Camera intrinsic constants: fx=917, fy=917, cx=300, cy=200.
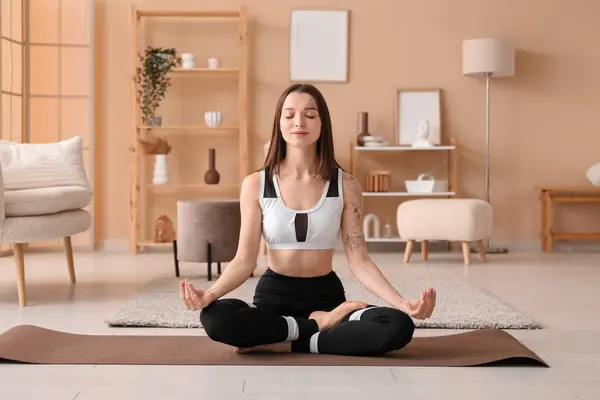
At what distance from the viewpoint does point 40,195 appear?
12.8ft

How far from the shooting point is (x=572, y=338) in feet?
9.86

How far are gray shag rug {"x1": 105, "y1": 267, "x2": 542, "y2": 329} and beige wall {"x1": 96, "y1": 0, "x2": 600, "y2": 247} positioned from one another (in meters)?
2.04

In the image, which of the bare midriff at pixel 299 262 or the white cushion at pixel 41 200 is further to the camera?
the white cushion at pixel 41 200

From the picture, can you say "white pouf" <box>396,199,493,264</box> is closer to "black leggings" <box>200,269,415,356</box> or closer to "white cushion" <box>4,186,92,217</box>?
"white cushion" <box>4,186,92,217</box>

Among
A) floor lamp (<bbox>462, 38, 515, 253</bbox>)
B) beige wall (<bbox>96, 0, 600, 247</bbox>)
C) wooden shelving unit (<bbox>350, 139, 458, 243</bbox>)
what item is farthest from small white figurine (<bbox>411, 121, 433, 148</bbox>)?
floor lamp (<bbox>462, 38, 515, 253</bbox>)

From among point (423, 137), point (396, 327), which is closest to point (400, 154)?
point (423, 137)

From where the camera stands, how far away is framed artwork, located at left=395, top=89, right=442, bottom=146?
6.74 meters

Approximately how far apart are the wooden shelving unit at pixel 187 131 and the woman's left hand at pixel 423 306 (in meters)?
4.17

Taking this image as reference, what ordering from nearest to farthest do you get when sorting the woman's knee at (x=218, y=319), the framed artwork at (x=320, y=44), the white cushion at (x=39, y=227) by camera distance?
the woman's knee at (x=218, y=319)
the white cushion at (x=39, y=227)
the framed artwork at (x=320, y=44)

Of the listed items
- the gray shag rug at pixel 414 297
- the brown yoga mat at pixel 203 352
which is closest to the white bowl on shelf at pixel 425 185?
the gray shag rug at pixel 414 297

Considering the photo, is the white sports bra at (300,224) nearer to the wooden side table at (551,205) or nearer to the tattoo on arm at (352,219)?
the tattoo on arm at (352,219)

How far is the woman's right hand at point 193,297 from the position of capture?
2.36 m

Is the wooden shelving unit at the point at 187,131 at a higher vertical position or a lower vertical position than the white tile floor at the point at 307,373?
higher

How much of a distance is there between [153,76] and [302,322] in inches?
164
